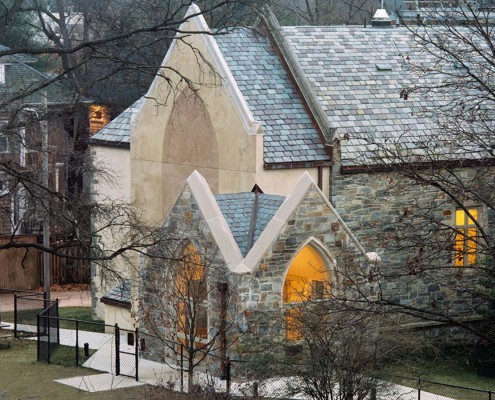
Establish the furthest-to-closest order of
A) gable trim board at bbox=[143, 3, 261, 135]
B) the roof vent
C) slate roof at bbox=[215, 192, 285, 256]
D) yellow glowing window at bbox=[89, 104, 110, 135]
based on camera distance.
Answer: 1. yellow glowing window at bbox=[89, 104, 110, 135]
2. the roof vent
3. gable trim board at bbox=[143, 3, 261, 135]
4. slate roof at bbox=[215, 192, 285, 256]

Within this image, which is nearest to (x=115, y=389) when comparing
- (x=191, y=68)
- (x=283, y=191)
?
(x=283, y=191)

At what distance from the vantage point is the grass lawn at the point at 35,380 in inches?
1139

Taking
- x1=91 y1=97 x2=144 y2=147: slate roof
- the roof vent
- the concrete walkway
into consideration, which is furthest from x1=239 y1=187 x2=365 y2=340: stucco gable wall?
x1=91 y1=97 x2=144 y2=147: slate roof

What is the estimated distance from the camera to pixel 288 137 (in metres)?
34.4

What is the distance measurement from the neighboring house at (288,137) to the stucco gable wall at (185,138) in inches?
1.5

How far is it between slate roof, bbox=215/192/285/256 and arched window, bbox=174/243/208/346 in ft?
3.40

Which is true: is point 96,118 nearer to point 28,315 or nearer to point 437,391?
point 28,315

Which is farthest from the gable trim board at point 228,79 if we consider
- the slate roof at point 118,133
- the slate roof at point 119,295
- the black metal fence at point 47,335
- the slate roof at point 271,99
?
the black metal fence at point 47,335

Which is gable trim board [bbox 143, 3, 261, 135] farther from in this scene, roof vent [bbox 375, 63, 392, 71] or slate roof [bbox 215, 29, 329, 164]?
roof vent [bbox 375, 63, 392, 71]

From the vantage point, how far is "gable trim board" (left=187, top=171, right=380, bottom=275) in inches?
1166

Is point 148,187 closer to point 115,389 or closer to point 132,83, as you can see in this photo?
point 115,389

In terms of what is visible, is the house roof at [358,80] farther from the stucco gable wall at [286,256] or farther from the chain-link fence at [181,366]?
the chain-link fence at [181,366]

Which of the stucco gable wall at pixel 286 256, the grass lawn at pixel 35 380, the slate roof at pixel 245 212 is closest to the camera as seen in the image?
the grass lawn at pixel 35 380

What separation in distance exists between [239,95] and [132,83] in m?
23.4
